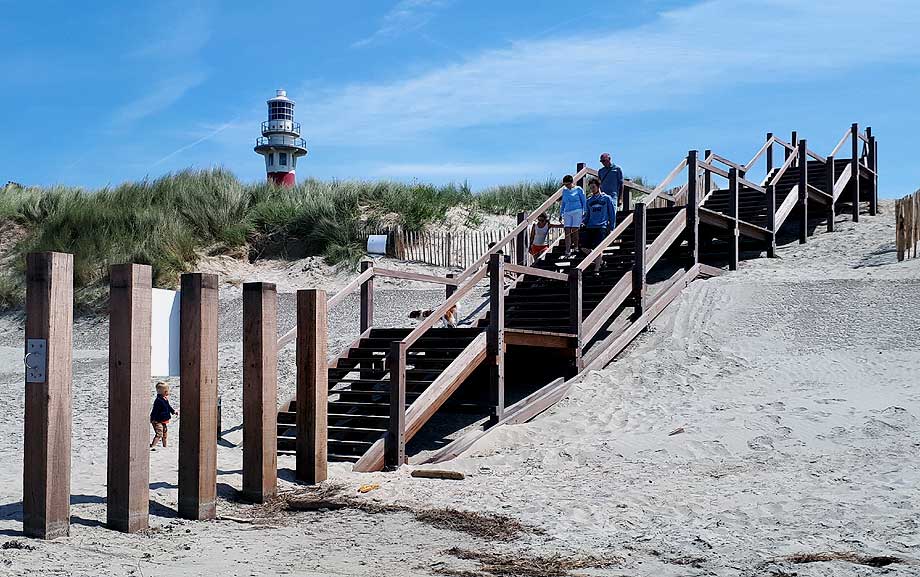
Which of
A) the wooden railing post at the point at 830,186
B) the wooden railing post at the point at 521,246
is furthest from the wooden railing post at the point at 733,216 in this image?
the wooden railing post at the point at 830,186

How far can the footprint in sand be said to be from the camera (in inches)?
352

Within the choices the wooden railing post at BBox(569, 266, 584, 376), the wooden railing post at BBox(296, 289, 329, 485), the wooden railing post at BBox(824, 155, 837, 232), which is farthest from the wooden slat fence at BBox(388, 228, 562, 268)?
the wooden railing post at BBox(296, 289, 329, 485)

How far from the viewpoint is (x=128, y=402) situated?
6.02m

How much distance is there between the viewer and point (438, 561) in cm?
572

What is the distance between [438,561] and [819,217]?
744 inches

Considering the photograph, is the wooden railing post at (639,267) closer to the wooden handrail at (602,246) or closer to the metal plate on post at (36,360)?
the wooden handrail at (602,246)

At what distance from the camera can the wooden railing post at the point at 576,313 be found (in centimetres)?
1192

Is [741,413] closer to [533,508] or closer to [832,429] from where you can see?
[832,429]

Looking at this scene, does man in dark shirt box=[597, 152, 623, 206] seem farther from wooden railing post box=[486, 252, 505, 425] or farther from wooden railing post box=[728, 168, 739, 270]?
wooden railing post box=[486, 252, 505, 425]

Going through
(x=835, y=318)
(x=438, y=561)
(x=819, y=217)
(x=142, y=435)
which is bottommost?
(x=438, y=561)

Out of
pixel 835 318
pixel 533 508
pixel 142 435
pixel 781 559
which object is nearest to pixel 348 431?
pixel 533 508

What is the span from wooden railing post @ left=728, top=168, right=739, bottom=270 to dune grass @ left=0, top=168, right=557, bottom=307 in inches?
314

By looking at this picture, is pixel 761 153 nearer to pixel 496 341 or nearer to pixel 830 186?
pixel 830 186

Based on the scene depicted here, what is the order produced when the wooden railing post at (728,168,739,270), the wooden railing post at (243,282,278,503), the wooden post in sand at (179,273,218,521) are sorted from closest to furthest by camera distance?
the wooden post in sand at (179,273,218,521)
the wooden railing post at (243,282,278,503)
the wooden railing post at (728,168,739,270)
